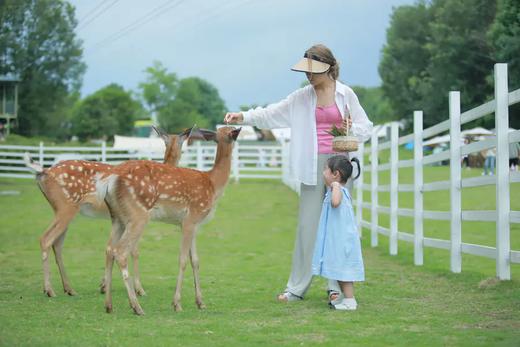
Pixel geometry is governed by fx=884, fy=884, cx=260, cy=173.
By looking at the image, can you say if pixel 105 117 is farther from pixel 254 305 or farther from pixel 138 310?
pixel 138 310

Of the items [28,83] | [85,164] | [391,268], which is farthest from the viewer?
[28,83]

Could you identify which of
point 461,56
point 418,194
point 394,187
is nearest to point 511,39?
point 461,56

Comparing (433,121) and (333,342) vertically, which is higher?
(433,121)

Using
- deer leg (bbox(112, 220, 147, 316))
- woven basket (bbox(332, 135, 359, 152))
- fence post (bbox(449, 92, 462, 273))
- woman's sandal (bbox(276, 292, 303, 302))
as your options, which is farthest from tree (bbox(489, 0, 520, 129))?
deer leg (bbox(112, 220, 147, 316))

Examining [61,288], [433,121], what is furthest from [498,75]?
[433,121]

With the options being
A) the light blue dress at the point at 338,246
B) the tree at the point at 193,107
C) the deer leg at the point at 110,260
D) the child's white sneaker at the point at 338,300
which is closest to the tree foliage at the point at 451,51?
the light blue dress at the point at 338,246

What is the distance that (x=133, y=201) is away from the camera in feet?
25.1

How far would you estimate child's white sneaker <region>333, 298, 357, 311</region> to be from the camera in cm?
753

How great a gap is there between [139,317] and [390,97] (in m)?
63.9

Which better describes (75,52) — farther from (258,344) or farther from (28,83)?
(258,344)

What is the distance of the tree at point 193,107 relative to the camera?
12081 cm

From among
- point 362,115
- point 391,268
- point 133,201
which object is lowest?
point 391,268

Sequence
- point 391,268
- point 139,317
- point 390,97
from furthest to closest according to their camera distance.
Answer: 1. point 390,97
2. point 391,268
3. point 139,317

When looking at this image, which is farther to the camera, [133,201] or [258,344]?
[133,201]
